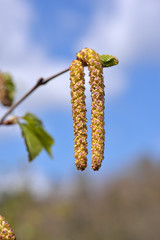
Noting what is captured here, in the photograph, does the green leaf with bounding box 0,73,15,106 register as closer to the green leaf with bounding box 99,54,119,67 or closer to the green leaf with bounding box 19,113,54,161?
the green leaf with bounding box 19,113,54,161

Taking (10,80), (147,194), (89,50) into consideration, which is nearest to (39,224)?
(147,194)

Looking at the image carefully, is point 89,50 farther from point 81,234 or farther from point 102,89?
point 81,234

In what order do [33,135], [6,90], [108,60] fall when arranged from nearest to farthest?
[108,60]
[33,135]
[6,90]

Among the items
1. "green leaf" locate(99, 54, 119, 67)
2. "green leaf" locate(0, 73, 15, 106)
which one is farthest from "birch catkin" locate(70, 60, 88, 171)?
"green leaf" locate(0, 73, 15, 106)

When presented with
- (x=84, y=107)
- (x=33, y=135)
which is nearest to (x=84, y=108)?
(x=84, y=107)

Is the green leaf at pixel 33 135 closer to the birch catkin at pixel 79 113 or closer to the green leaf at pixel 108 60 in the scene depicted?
the green leaf at pixel 108 60

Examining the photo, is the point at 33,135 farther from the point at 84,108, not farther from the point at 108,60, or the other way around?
the point at 84,108
